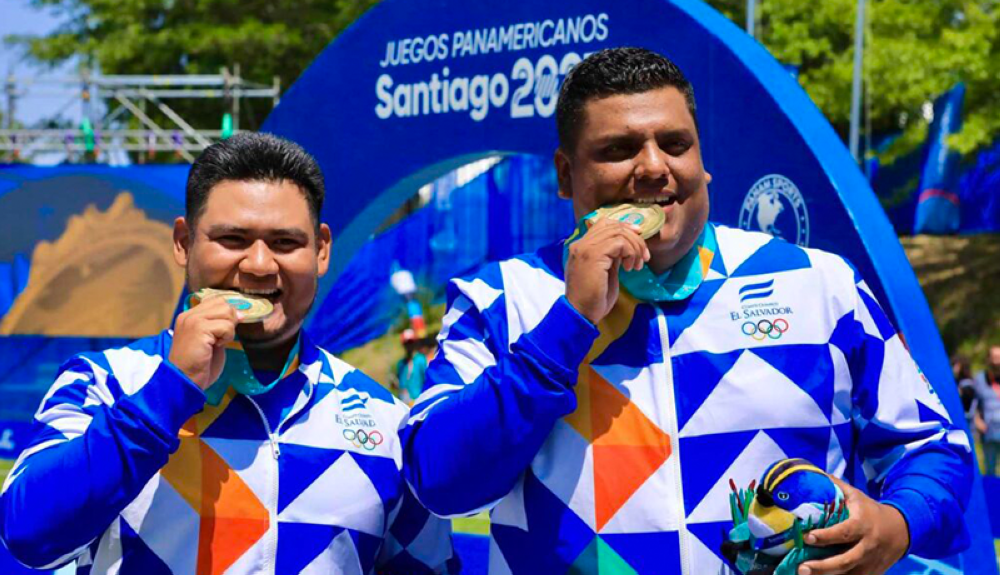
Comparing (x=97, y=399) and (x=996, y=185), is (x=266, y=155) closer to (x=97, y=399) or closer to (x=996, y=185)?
(x=97, y=399)

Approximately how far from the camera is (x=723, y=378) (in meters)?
2.19

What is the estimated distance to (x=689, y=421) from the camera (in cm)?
217

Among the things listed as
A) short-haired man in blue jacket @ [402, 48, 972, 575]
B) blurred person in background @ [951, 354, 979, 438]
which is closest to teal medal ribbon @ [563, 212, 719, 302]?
short-haired man in blue jacket @ [402, 48, 972, 575]

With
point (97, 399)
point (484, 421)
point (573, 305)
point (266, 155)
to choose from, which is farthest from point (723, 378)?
point (97, 399)

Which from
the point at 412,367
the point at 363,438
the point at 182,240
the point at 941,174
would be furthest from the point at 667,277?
the point at 941,174

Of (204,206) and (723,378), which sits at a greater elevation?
(204,206)

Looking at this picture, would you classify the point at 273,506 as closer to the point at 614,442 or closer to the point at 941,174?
the point at 614,442

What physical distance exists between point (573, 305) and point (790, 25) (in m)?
19.7

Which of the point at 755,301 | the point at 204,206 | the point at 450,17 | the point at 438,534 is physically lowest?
the point at 438,534

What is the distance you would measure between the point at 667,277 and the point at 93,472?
107cm

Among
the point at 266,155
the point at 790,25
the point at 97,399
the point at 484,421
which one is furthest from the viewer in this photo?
the point at 790,25

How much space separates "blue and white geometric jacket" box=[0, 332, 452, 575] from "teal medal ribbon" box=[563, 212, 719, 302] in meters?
0.63

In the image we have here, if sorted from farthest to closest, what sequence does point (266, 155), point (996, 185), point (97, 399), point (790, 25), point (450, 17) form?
1. point (790, 25)
2. point (996, 185)
3. point (450, 17)
4. point (266, 155)
5. point (97, 399)

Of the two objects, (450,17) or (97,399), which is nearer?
(97,399)
